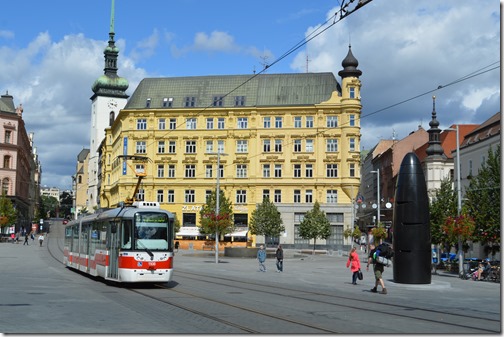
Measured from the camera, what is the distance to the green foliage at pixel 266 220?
234 ft

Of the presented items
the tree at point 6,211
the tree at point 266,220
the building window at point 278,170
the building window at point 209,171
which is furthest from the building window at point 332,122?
the tree at point 6,211

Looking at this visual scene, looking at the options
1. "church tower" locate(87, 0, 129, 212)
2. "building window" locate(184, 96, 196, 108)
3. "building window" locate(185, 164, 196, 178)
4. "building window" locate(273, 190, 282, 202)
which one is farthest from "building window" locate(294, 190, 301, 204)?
"church tower" locate(87, 0, 129, 212)

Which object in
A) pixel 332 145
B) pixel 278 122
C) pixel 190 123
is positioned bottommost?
pixel 332 145

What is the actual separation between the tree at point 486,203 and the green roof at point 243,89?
42.8 metres

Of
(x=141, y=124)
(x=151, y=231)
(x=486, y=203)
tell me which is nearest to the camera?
(x=151, y=231)

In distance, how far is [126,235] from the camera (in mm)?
23328

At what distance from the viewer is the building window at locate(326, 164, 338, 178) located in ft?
251

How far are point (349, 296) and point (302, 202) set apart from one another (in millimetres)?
55201

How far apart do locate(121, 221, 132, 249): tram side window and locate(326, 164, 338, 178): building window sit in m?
54.8

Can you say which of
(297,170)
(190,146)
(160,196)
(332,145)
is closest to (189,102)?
(190,146)

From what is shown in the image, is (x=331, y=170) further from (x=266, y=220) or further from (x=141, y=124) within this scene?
(x=141, y=124)

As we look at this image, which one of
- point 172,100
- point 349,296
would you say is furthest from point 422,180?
point 172,100

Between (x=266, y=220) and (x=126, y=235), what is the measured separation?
48.5 meters

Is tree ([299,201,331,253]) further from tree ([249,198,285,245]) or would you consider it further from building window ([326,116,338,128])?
building window ([326,116,338,128])
